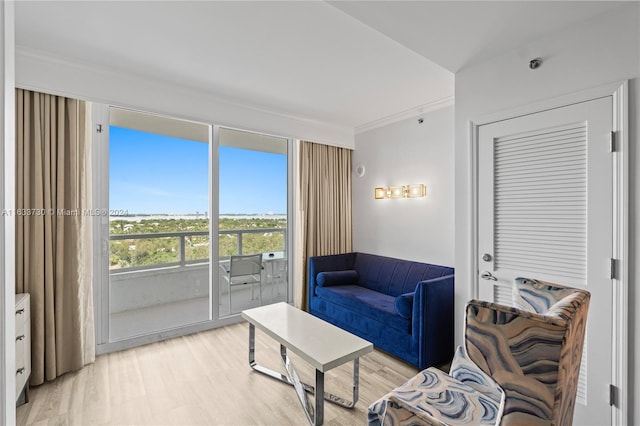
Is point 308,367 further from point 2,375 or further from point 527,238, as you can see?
point 2,375

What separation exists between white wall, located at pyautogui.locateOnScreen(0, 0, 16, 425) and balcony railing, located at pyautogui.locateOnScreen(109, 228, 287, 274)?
2.62m

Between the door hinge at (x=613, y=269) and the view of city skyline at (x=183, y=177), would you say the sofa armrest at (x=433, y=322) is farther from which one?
the view of city skyline at (x=183, y=177)

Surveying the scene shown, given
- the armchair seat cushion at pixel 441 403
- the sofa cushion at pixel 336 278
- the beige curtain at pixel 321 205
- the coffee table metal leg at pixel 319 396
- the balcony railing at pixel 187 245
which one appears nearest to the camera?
the armchair seat cushion at pixel 441 403

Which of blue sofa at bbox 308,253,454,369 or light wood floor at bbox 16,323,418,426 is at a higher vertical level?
blue sofa at bbox 308,253,454,369

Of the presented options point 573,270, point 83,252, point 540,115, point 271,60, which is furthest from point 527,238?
point 83,252

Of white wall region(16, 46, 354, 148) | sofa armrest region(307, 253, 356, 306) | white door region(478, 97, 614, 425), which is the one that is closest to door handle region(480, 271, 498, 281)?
white door region(478, 97, 614, 425)

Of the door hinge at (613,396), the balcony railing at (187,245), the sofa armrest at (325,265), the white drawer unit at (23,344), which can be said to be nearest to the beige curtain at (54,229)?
the white drawer unit at (23,344)

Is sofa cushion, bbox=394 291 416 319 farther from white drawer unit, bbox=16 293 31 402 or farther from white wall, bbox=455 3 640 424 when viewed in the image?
white drawer unit, bbox=16 293 31 402

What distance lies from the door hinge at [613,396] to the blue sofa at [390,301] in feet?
3.66

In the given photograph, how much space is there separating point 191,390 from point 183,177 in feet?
7.16

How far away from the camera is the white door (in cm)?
170

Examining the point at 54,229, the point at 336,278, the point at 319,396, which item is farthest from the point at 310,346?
the point at 54,229

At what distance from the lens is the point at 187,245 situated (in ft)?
11.4

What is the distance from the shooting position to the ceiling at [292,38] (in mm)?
1730
